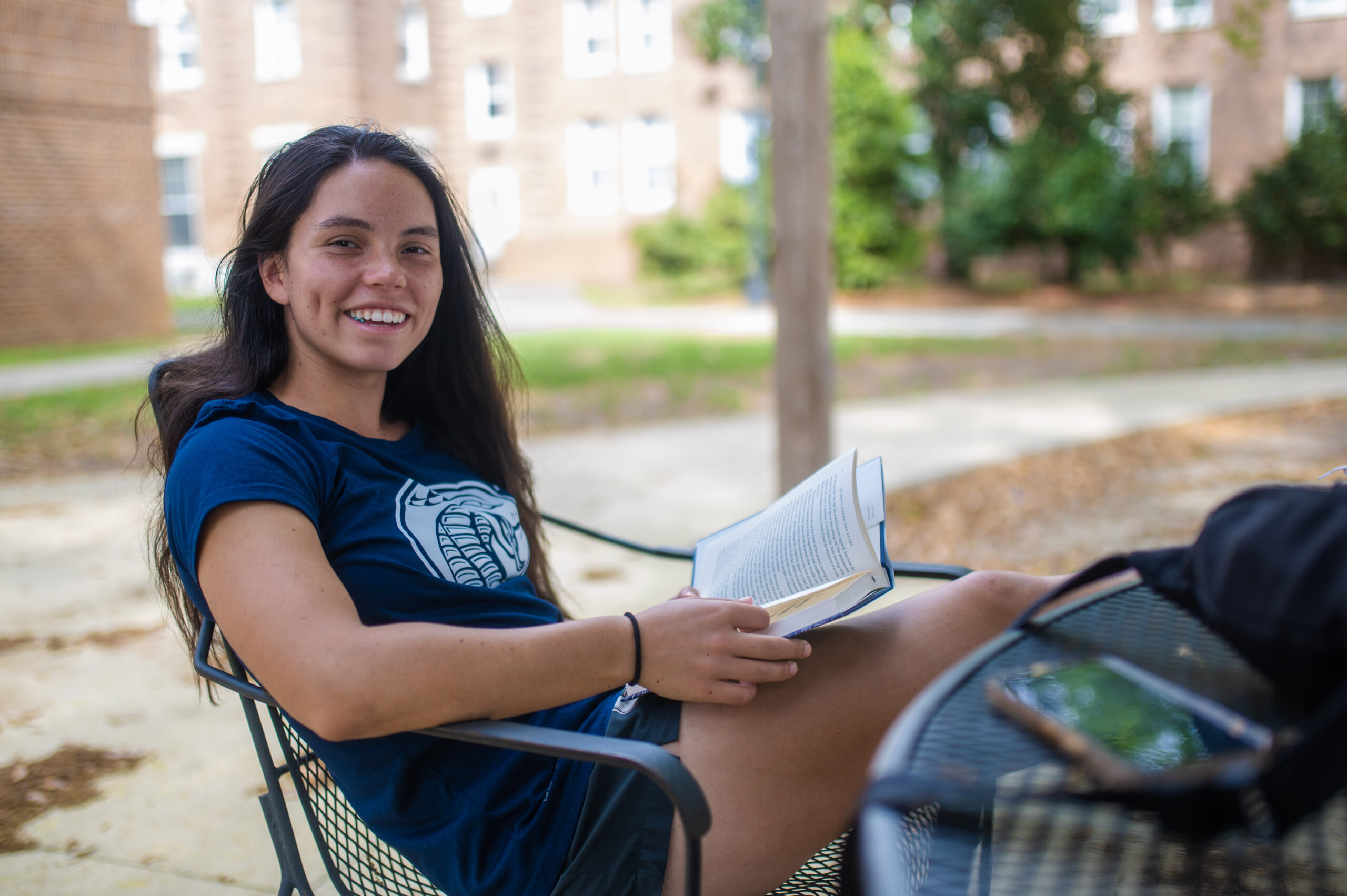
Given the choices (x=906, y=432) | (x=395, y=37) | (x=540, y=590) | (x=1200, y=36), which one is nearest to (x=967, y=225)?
(x=1200, y=36)

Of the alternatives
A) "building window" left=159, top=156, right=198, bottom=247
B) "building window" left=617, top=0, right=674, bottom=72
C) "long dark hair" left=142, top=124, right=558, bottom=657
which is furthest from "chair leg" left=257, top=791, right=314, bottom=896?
"building window" left=159, top=156, right=198, bottom=247

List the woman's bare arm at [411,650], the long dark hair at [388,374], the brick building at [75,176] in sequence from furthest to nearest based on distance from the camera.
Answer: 1. the brick building at [75,176]
2. the long dark hair at [388,374]
3. the woman's bare arm at [411,650]

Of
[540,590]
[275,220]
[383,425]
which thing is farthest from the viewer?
[540,590]

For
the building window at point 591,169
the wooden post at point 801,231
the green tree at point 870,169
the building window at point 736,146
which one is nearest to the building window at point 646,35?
the building window at point 591,169

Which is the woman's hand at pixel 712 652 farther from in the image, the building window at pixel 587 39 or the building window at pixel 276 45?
the building window at pixel 276 45

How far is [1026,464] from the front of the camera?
20.5 ft

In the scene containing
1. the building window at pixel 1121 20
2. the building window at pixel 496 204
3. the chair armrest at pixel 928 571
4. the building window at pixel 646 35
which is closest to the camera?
the chair armrest at pixel 928 571

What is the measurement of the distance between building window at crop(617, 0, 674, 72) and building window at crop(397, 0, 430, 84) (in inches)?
202

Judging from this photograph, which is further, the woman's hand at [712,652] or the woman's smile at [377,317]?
the woman's smile at [377,317]

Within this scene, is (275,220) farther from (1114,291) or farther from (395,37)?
(395,37)

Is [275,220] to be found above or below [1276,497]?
above

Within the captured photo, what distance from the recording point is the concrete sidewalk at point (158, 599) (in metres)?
2.40

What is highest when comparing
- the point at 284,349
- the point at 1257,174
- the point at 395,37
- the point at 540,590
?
the point at 395,37

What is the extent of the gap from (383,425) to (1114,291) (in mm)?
18211
